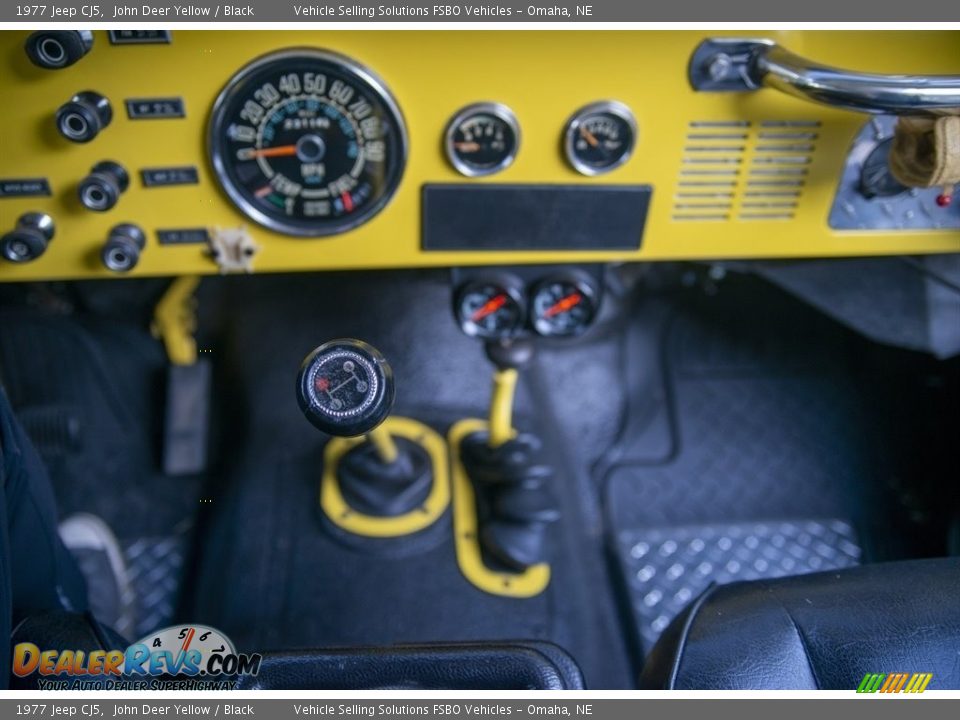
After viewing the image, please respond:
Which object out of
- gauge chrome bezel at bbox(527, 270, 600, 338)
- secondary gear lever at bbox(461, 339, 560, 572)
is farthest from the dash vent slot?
secondary gear lever at bbox(461, 339, 560, 572)

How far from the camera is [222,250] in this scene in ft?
4.11

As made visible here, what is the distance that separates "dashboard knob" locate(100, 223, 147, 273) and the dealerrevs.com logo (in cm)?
60

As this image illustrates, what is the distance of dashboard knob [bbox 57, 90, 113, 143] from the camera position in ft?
3.39

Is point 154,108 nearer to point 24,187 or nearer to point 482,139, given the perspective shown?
point 24,187

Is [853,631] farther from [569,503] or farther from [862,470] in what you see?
[862,470]

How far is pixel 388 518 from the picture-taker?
1597 mm

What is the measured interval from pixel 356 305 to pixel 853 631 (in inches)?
41.9

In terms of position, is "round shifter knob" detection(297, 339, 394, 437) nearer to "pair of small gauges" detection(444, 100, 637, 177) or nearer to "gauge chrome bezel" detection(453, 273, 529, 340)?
"pair of small gauges" detection(444, 100, 637, 177)

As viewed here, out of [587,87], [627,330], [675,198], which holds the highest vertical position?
[587,87]

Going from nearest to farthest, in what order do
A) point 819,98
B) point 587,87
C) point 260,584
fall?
point 819,98 → point 587,87 → point 260,584

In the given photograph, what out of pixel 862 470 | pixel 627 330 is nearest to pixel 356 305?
pixel 627 330

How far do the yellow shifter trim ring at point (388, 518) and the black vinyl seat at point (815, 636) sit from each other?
76cm

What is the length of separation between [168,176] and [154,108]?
0.11m

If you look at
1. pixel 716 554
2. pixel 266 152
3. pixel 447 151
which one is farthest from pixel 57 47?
pixel 716 554
